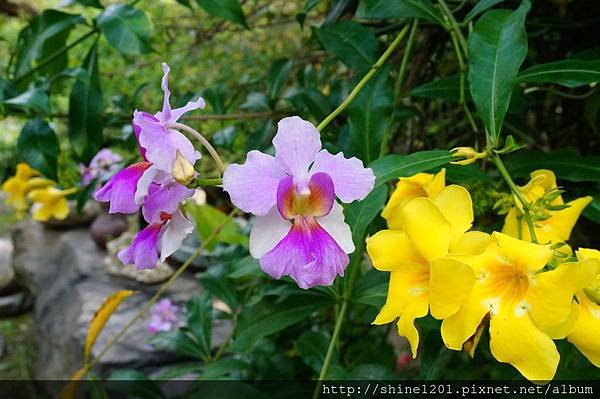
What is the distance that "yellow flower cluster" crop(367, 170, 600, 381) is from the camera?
1.45ft

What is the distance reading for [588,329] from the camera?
0.46 metres

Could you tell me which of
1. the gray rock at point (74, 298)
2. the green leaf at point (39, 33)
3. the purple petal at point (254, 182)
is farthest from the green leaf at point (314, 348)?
the gray rock at point (74, 298)

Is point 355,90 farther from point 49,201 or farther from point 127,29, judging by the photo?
point 49,201

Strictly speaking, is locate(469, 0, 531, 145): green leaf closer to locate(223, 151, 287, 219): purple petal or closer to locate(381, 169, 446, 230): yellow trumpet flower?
locate(381, 169, 446, 230): yellow trumpet flower

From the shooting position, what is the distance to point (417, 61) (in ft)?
3.52

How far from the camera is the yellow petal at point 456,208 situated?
0.50m

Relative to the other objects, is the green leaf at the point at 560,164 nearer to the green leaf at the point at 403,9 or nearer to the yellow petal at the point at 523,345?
the green leaf at the point at 403,9

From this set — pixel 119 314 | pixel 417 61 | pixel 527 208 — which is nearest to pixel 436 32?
pixel 417 61

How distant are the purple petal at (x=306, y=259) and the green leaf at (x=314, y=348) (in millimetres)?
491

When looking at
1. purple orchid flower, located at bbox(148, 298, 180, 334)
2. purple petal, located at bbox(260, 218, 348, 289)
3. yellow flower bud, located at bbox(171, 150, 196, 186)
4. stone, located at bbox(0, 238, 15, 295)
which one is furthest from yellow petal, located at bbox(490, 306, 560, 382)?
stone, located at bbox(0, 238, 15, 295)

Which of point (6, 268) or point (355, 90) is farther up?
point (355, 90)

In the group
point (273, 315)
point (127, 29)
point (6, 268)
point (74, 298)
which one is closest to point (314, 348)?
point (273, 315)

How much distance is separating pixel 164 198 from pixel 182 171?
Result: 39mm

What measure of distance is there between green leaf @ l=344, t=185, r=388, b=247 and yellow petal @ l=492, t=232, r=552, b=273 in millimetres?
174
